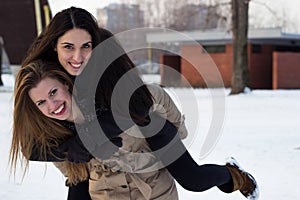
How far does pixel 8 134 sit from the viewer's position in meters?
8.04

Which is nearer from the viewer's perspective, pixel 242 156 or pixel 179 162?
pixel 179 162

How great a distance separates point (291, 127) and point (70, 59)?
6.77 m

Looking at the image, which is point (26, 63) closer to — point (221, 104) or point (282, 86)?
point (221, 104)

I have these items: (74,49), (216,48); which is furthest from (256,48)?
(74,49)

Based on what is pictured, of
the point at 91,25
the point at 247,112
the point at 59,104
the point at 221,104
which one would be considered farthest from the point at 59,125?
the point at 247,112

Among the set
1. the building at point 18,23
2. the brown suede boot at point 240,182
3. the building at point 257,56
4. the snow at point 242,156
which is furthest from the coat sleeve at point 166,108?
the building at point 18,23

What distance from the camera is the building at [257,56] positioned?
2097 cm

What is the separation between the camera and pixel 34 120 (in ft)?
6.47

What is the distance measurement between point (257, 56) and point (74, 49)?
2119 cm

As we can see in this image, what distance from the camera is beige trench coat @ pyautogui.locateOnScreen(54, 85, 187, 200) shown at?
2.06 m

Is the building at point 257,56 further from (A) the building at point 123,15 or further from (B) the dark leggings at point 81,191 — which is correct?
(A) the building at point 123,15

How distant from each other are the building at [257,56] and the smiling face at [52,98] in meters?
19.3

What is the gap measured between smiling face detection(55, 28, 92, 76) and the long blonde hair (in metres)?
0.05

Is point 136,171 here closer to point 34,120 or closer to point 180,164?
point 180,164
